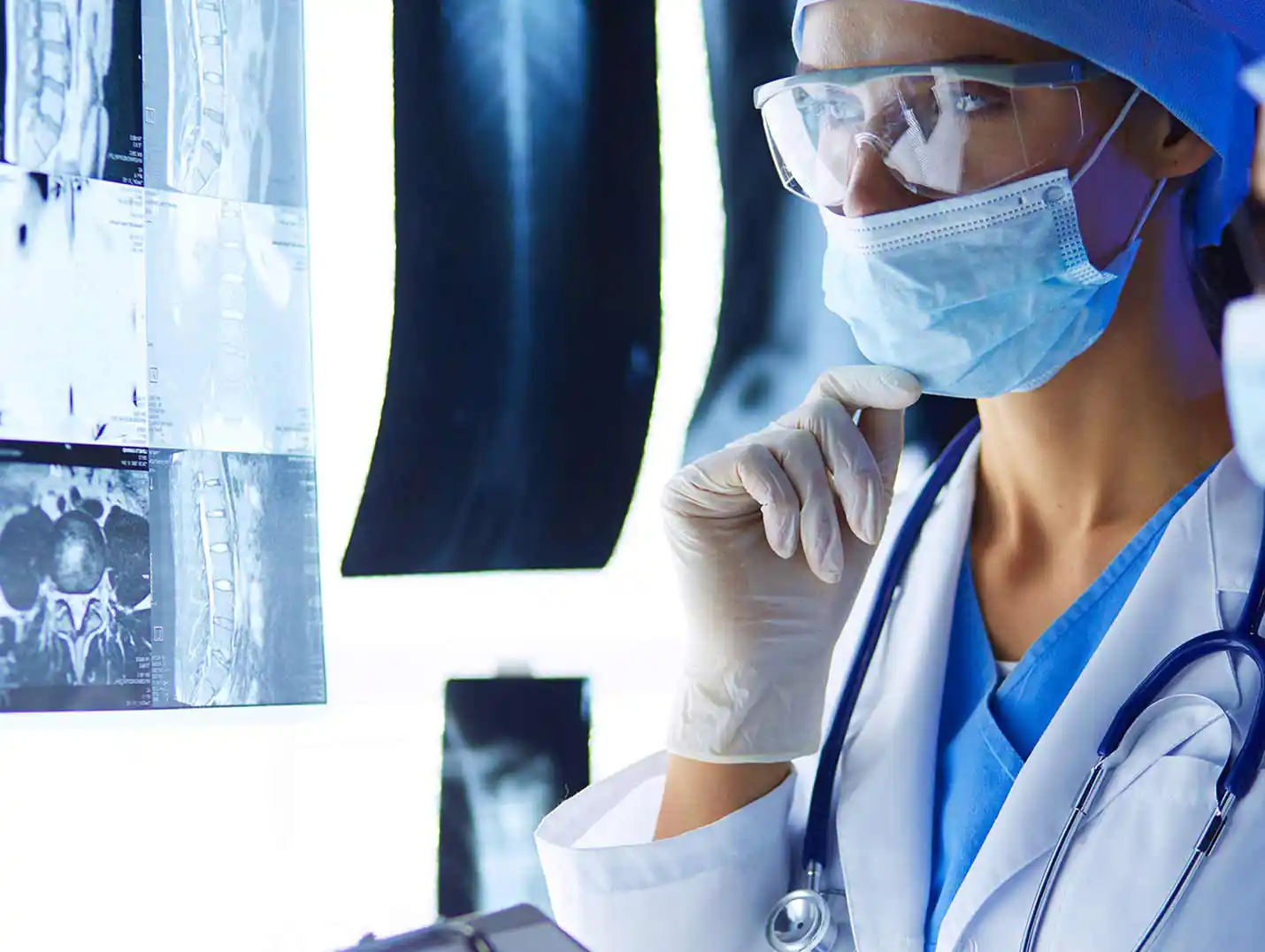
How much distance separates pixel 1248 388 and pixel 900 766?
356 mm

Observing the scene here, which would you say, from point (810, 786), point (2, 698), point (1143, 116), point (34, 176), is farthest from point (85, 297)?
point (1143, 116)

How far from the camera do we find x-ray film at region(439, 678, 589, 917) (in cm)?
120

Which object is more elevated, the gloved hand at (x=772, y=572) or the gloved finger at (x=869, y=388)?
the gloved finger at (x=869, y=388)

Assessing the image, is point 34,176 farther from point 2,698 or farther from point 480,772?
point 480,772

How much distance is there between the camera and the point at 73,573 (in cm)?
93

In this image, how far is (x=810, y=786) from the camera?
0.99 metres

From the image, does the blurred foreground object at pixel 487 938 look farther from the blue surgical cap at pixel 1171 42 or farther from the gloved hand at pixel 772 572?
the blue surgical cap at pixel 1171 42

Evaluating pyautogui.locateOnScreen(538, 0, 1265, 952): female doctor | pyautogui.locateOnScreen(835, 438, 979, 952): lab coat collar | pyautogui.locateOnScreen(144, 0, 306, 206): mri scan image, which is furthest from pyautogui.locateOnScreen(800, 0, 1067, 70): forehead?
pyautogui.locateOnScreen(144, 0, 306, 206): mri scan image

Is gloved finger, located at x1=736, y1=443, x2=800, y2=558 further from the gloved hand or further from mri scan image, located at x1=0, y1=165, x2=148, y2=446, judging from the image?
mri scan image, located at x1=0, y1=165, x2=148, y2=446

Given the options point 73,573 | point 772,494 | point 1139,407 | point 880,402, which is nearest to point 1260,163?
point 1139,407

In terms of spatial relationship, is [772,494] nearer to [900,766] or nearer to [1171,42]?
[900,766]

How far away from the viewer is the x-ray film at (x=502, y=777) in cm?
120

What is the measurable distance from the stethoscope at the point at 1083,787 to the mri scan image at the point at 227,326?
1.71 ft

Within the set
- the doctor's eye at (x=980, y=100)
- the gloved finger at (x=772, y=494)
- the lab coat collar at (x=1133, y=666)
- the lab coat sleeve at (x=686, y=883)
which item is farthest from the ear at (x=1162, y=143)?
the lab coat sleeve at (x=686, y=883)
